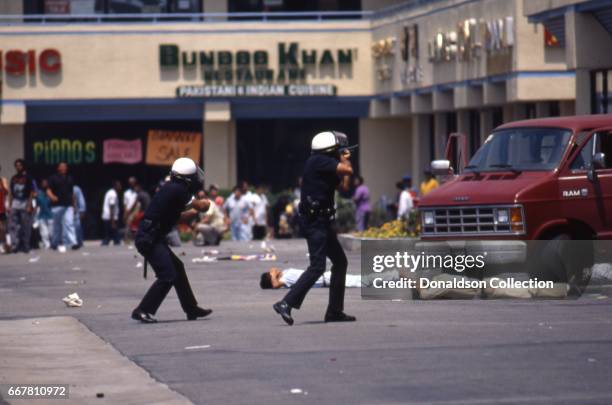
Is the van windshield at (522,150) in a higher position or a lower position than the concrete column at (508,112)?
lower

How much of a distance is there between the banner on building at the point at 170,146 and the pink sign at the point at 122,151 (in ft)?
1.35

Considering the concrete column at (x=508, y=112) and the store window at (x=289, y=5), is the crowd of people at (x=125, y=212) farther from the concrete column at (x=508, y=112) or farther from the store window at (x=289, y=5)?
the store window at (x=289, y=5)

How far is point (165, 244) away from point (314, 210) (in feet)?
6.58

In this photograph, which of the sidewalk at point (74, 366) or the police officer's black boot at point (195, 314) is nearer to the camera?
the sidewalk at point (74, 366)

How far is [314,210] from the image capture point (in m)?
15.1

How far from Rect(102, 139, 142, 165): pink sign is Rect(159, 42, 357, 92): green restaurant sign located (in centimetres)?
244

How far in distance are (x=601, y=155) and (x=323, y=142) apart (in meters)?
4.32

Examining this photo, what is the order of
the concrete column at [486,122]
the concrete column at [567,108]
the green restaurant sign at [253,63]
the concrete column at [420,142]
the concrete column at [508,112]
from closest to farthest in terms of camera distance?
the concrete column at [567,108] < the concrete column at [508,112] < the concrete column at [486,122] < the concrete column at [420,142] < the green restaurant sign at [253,63]

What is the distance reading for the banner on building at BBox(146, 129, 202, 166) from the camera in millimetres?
45781

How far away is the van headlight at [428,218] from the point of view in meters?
18.9

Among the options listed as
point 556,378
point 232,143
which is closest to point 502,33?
point 232,143

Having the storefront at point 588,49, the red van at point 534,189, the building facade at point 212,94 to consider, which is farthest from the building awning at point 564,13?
the building facade at point 212,94

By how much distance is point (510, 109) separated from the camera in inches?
1412

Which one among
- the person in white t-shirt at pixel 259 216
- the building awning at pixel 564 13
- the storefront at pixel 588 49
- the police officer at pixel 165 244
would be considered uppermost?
the building awning at pixel 564 13
